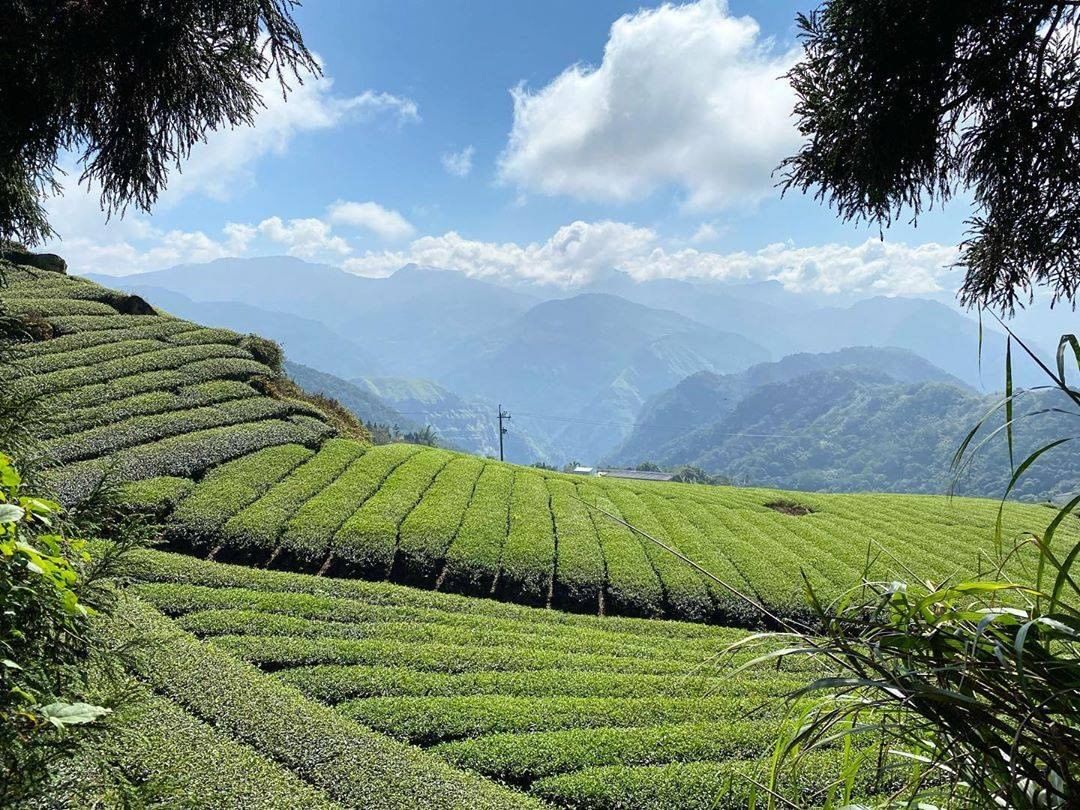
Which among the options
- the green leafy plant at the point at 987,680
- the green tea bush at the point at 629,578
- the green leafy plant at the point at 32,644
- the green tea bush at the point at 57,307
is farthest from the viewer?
the green tea bush at the point at 57,307

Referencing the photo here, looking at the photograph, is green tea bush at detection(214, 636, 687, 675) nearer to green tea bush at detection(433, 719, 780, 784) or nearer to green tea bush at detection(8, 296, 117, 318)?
green tea bush at detection(433, 719, 780, 784)

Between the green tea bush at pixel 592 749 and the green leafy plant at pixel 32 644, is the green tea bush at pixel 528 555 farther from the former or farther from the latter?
the green leafy plant at pixel 32 644

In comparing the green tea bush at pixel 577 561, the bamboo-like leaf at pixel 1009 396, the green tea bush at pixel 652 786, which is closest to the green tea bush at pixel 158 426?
the green tea bush at pixel 577 561

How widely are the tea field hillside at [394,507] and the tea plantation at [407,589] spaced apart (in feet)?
0.30

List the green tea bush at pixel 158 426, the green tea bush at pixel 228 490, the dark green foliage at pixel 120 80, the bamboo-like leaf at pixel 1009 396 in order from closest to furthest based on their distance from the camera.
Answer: the bamboo-like leaf at pixel 1009 396
the dark green foliage at pixel 120 80
the green tea bush at pixel 228 490
the green tea bush at pixel 158 426

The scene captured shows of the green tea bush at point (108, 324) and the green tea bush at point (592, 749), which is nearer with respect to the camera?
the green tea bush at point (592, 749)

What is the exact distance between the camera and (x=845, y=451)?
199 meters

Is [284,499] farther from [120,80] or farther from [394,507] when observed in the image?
[120,80]

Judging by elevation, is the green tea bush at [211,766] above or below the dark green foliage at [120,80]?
below

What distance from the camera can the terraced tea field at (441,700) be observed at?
5746 mm

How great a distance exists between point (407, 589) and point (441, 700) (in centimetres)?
490

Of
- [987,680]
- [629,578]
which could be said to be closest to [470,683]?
[629,578]

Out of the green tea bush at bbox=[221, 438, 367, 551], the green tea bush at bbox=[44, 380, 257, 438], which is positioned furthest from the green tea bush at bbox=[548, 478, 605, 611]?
the green tea bush at bbox=[44, 380, 257, 438]

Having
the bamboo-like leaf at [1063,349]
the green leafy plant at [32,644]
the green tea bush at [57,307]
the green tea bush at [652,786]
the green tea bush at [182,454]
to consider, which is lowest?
the green tea bush at [652,786]
